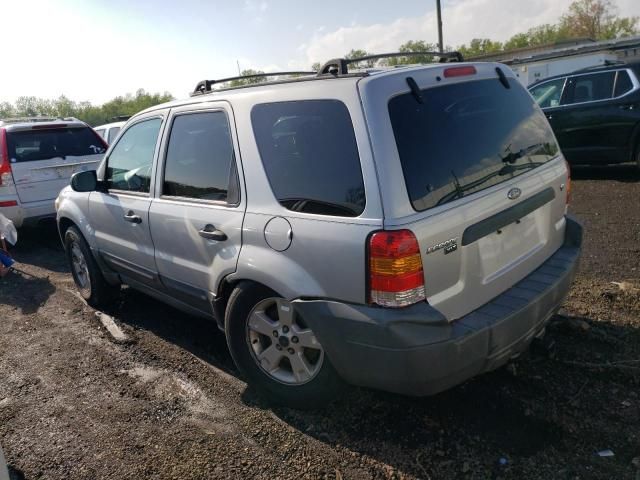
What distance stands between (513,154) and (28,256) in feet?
22.2

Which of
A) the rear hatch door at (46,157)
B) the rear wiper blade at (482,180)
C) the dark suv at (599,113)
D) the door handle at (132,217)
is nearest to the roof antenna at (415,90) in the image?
the rear wiper blade at (482,180)

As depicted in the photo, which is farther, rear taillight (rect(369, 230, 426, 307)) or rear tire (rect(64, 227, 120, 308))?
rear tire (rect(64, 227, 120, 308))

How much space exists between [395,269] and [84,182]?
10.1 feet

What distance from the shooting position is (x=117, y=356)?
12.8 ft

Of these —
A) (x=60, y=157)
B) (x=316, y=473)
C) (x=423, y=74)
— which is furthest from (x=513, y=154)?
(x=60, y=157)

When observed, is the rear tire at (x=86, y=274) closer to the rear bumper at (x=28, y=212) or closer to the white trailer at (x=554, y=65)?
the rear bumper at (x=28, y=212)

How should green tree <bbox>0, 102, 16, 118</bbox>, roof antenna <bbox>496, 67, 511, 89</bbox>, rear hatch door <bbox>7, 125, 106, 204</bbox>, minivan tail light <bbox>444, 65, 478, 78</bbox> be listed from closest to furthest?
minivan tail light <bbox>444, 65, 478, 78</bbox>
roof antenna <bbox>496, 67, 511, 89</bbox>
rear hatch door <bbox>7, 125, 106, 204</bbox>
green tree <bbox>0, 102, 16, 118</bbox>

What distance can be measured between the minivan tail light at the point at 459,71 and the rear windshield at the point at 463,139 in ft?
0.19

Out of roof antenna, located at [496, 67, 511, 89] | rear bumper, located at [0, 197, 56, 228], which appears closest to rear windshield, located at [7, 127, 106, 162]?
rear bumper, located at [0, 197, 56, 228]

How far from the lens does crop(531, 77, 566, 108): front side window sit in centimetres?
888

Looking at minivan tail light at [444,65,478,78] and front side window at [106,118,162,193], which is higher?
minivan tail light at [444,65,478,78]

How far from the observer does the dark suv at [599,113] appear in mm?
7895

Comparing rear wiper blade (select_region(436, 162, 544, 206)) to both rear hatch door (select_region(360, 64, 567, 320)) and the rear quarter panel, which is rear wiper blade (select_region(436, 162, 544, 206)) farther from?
the rear quarter panel

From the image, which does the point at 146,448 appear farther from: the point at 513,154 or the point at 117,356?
the point at 513,154
